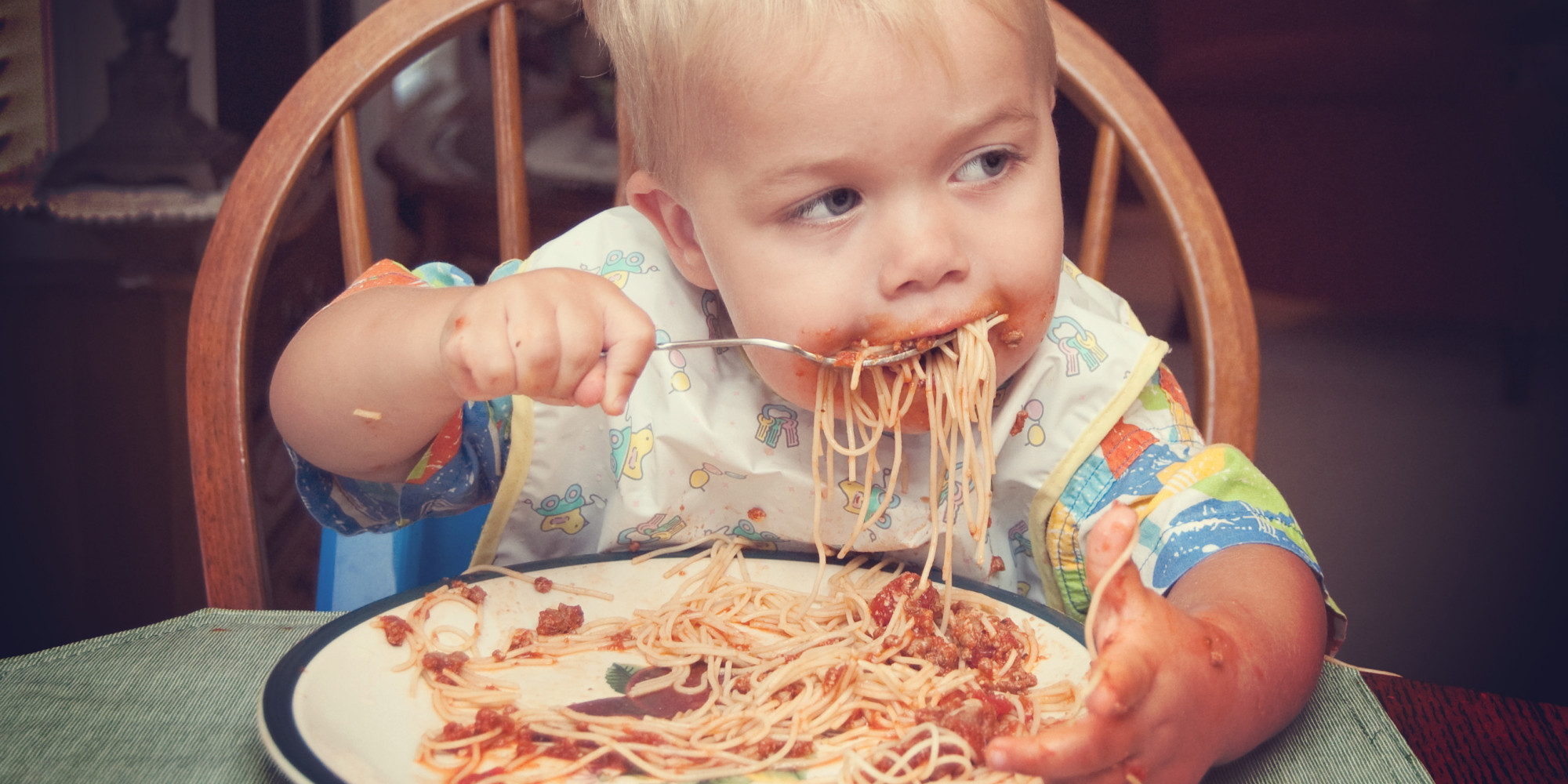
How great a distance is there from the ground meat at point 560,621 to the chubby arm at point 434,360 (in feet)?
0.57

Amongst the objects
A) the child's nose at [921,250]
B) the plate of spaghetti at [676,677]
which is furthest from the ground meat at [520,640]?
the child's nose at [921,250]

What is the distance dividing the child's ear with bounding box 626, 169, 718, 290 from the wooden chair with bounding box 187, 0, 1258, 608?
223 mm

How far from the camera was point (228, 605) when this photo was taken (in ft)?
3.13

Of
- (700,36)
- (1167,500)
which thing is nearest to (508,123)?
(700,36)

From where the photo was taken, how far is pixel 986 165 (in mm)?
785

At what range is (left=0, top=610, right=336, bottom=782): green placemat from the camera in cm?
58

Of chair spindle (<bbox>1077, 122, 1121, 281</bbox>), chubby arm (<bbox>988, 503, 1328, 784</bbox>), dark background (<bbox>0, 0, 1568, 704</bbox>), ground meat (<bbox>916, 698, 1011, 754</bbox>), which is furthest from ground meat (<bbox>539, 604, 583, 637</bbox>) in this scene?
dark background (<bbox>0, 0, 1568, 704</bbox>)

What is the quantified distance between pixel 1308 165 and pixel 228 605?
7.60ft

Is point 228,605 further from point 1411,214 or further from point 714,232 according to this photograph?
point 1411,214

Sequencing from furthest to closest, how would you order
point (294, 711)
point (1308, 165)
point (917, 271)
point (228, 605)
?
point (1308, 165), point (228, 605), point (917, 271), point (294, 711)

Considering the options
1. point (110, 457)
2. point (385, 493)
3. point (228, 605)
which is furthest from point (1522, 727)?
point (110, 457)

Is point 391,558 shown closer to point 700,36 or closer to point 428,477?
point 428,477

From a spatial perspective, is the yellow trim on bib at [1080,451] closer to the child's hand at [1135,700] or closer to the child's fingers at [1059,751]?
the child's hand at [1135,700]

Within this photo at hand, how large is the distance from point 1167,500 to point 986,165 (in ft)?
1.05
